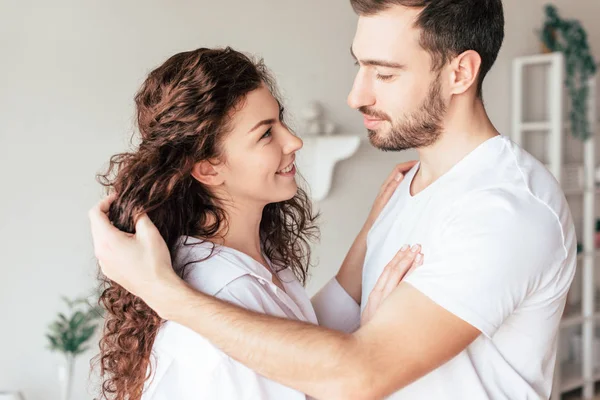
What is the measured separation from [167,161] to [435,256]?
0.60 meters

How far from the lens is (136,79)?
3.36 m

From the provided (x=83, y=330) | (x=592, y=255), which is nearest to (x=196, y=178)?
(x=83, y=330)

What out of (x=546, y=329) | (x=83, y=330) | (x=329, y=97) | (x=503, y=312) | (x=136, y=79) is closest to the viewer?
(x=503, y=312)

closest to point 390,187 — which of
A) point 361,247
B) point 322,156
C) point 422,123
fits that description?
point 361,247

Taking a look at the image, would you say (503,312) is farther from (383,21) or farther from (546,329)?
(383,21)

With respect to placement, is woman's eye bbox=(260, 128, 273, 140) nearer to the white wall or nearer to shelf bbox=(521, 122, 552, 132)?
the white wall

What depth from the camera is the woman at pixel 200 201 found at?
4.88 feet

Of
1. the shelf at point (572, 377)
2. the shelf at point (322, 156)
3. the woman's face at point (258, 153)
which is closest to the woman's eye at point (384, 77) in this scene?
the woman's face at point (258, 153)

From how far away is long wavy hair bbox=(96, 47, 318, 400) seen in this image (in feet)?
5.09

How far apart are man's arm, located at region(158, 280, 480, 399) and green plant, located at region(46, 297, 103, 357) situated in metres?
1.75

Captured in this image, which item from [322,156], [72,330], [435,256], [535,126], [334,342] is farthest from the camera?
[535,126]

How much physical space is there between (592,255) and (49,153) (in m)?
3.67

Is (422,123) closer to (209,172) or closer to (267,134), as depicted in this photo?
(267,134)

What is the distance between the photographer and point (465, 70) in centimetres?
172
